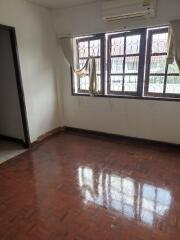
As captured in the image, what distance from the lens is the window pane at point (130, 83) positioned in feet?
10.9

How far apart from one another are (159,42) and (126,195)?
94.4 inches

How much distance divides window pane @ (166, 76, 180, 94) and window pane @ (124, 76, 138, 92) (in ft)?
1.79

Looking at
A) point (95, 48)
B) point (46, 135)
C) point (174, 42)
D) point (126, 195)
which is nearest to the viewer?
point (126, 195)

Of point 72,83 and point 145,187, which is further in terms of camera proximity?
point 72,83

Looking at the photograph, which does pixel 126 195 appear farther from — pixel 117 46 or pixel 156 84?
pixel 117 46

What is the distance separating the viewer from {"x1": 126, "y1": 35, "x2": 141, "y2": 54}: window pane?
10.3 ft

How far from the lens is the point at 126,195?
2150mm

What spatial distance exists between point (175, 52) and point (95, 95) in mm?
1602

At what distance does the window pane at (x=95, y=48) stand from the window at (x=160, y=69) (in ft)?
3.04

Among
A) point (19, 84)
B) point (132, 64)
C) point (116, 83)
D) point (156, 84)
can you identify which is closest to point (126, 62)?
point (132, 64)

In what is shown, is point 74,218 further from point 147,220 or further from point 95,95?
point 95,95

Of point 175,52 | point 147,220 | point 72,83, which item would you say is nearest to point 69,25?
point 72,83

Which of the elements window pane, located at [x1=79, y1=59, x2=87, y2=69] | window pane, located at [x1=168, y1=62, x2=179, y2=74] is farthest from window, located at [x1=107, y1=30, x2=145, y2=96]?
window pane, located at [x1=79, y1=59, x2=87, y2=69]

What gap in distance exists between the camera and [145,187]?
2.28 meters
